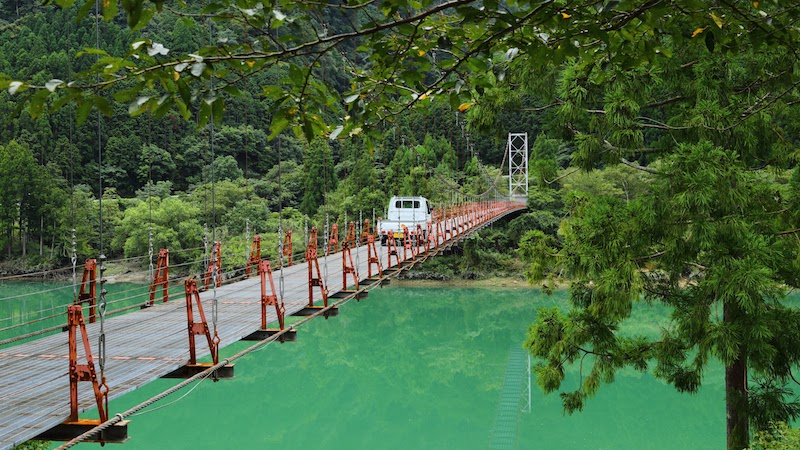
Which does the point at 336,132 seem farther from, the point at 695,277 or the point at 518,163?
the point at 518,163

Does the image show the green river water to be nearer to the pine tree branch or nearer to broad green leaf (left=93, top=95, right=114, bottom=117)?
the pine tree branch

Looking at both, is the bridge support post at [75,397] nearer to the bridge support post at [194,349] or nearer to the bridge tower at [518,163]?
the bridge support post at [194,349]

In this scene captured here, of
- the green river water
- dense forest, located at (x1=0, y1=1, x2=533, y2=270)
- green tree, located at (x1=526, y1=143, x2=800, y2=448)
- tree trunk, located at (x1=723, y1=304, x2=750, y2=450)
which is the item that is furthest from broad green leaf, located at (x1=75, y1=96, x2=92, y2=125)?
dense forest, located at (x1=0, y1=1, x2=533, y2=270)

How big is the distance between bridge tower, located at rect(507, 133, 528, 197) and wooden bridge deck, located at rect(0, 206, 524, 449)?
22698mm

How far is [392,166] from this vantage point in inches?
869

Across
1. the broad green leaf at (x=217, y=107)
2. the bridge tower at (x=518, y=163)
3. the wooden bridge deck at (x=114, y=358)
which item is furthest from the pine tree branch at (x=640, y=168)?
the bridge tower at (x=518, y=163)

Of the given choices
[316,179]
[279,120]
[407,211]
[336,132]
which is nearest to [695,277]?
[336,132]

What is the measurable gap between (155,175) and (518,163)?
16.2 m

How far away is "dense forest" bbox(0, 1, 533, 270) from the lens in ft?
59.5

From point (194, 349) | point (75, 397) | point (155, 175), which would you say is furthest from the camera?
point (155, 175)

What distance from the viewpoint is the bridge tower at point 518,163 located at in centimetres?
2711

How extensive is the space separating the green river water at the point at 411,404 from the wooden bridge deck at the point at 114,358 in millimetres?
3238

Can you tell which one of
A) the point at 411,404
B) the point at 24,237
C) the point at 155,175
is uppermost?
the point at 155,175

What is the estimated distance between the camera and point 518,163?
32.2 m
